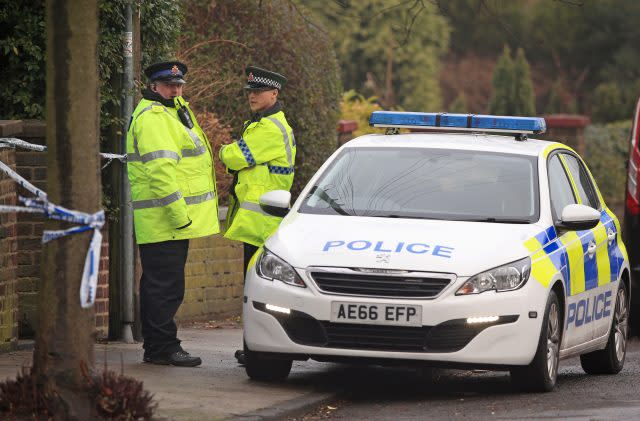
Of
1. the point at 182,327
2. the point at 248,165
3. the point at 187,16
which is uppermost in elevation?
the point at 187,16

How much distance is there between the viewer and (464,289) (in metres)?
8.59

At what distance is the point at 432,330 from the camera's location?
28.1 feet

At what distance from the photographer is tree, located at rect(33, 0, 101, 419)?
23.4 feet

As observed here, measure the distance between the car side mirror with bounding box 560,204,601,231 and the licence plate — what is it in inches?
54.8

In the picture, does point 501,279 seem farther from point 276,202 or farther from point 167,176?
point 167,176

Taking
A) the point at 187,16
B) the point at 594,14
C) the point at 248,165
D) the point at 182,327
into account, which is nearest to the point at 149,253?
the point at 248,165

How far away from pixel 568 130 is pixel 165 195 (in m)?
17.6

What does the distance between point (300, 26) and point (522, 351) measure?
8.21m

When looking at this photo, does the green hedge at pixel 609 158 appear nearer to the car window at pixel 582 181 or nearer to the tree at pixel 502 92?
the tree at pixel 502 92

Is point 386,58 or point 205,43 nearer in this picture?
point 205,43

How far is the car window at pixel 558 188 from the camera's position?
9.77 meters

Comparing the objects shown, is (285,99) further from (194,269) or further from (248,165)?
(248,165)

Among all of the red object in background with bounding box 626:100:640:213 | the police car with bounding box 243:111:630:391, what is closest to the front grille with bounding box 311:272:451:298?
the police car with bounding box 243:111:630:391

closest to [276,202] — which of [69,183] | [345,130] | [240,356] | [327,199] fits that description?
[327,199]
